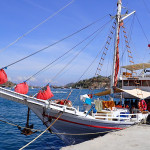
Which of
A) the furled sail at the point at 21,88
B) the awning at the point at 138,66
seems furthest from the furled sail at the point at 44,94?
the awning at the point at 138,66

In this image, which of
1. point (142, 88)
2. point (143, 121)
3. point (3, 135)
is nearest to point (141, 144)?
point (143, 121)

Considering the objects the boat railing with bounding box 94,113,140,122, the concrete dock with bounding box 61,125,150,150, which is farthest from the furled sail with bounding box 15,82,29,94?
the boat railing with bounding box 94,113,140,122

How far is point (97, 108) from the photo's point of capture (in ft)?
46.1

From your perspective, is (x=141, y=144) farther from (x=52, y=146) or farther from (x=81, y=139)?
(x=52, y=146)

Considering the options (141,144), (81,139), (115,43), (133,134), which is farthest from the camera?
(115,43)

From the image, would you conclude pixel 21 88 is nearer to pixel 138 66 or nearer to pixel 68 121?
pixel 68 121

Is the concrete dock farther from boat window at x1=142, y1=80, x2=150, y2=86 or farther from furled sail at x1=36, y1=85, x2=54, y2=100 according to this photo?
boat window at x1=142, y1=80, x2=150, y2=86

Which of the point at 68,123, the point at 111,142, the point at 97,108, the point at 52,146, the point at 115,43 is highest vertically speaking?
the point at 115,43

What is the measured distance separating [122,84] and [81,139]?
9790 millimetres

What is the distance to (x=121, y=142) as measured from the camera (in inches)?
431

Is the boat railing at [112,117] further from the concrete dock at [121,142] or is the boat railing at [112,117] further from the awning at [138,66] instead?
the awning at [138,66]

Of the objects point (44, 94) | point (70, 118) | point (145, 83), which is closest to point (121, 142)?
point (70, 118)

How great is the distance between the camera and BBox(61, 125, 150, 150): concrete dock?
10102 millimetres

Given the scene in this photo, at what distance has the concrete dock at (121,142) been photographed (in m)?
10.1
